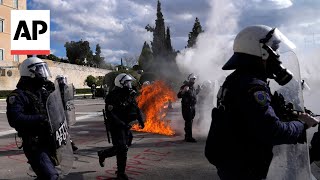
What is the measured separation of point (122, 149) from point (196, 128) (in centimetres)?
721

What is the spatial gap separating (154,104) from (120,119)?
552 centimetres

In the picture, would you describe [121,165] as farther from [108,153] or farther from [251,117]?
[251,117]

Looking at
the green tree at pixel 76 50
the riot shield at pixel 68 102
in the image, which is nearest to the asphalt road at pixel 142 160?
the riot shield at pixel 68 102

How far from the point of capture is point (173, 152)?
8445mm

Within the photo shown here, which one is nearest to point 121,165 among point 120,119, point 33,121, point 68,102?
point 120,119

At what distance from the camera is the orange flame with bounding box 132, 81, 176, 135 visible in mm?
11742

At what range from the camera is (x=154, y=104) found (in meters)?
11.8

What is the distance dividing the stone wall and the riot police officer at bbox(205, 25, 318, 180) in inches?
1300

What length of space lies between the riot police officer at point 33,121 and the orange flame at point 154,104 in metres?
7.63

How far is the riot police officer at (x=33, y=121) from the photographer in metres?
3.79

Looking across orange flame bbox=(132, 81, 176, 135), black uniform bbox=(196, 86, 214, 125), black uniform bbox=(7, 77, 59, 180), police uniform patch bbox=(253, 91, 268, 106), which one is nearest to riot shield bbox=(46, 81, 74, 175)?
black uniform bbox=(7, 77, 59, 180)

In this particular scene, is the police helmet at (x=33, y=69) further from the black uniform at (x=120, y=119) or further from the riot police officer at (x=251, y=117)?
the riot police officer at (x=251, y=117)

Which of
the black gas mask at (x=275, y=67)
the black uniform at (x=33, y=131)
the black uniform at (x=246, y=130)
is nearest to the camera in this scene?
the black uniform at (x=246, y=130)

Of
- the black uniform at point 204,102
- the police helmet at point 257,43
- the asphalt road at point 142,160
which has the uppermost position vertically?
the police helmet at point 257,43
